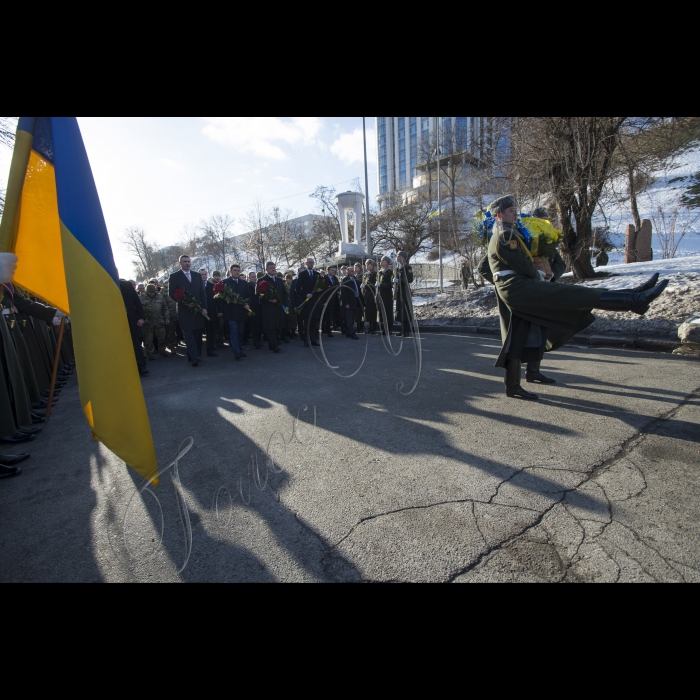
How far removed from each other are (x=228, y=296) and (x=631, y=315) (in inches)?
339

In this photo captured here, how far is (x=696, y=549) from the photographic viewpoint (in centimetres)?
207

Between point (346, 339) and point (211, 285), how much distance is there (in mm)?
3707

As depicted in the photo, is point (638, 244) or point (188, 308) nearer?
point (188, 308)

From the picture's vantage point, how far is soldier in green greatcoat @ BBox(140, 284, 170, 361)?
958 centimetres

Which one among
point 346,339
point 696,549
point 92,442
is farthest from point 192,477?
point 346,339

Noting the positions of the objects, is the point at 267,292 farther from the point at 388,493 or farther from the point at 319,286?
the point at 388,493

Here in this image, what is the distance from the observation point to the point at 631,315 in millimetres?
8219

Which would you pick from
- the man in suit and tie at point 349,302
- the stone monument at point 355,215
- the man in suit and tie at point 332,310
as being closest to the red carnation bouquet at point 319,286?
the man in suit and tie at point 332,310

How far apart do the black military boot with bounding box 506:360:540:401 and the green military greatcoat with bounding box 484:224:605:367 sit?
0.38ft

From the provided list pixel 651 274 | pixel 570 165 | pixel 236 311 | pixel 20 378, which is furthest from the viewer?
pixel 651 274

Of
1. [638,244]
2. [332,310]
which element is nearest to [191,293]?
[332,310]

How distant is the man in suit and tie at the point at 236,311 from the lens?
873 cm
